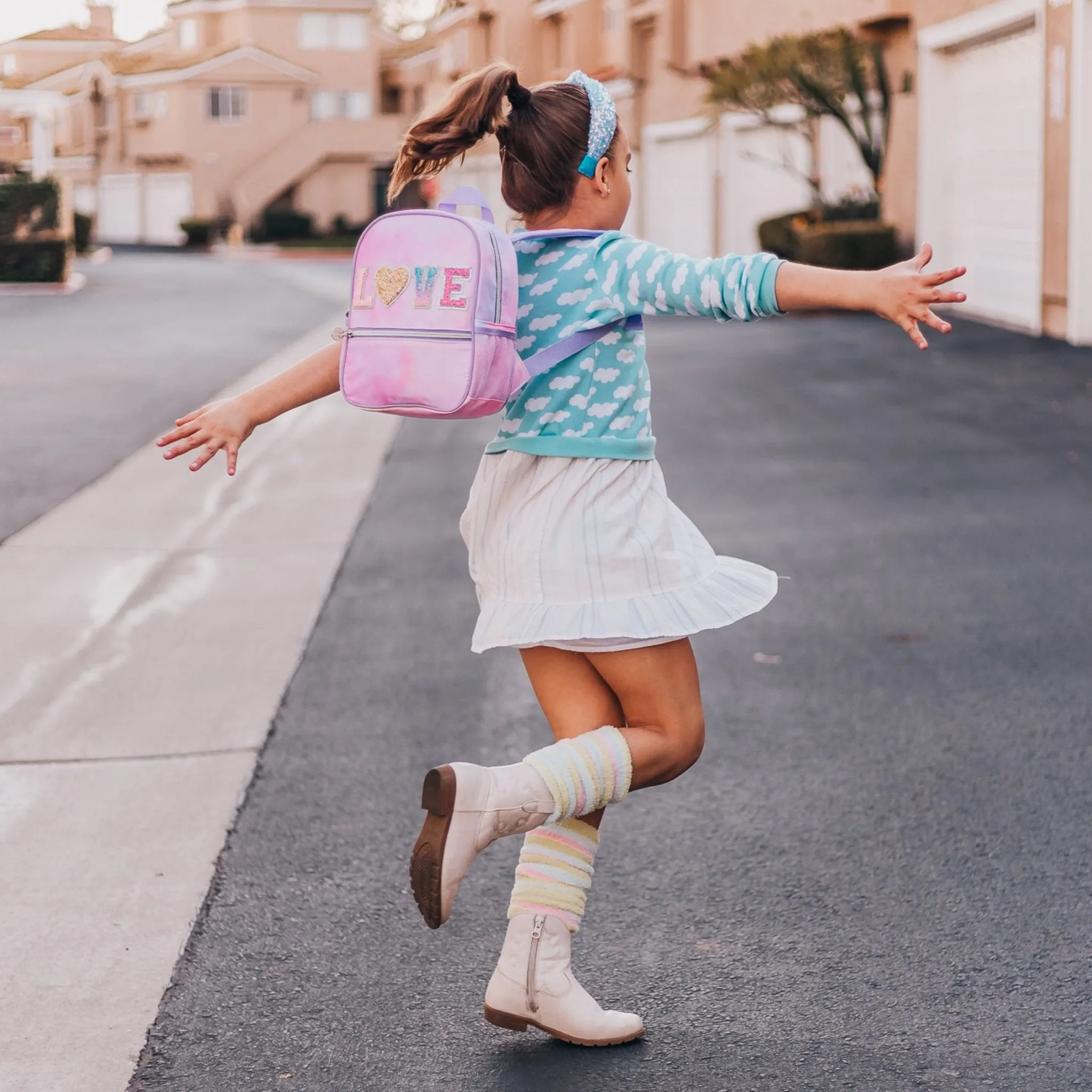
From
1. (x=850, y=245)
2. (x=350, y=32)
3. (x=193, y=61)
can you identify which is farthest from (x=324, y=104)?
(x=850, y=245)

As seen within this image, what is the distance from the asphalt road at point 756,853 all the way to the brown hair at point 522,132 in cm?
157

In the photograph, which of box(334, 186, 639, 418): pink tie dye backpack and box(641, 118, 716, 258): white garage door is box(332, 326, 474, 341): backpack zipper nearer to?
box(334, 186, 639, 418): pink tie dye backpack

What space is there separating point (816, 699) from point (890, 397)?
27.0 feet

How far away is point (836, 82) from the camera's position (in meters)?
22.3

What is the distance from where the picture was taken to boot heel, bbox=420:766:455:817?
2846 millimetres

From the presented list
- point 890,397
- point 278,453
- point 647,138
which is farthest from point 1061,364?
point 647,138

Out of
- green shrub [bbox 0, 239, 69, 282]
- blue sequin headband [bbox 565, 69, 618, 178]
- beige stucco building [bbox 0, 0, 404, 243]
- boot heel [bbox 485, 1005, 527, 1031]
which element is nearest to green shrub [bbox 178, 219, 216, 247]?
beige stucco building [bbox 0, 0, 404, 243]

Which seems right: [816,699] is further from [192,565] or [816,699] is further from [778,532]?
[192,565]

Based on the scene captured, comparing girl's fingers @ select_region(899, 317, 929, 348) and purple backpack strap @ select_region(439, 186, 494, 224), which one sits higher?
purple backpack strap @ select_region(439, 186, 494, 224)

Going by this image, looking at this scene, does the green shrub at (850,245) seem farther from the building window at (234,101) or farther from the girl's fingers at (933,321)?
the building window at (234,101)

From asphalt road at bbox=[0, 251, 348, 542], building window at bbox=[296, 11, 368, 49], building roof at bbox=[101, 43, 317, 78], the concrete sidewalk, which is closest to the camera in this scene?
the concrete sidewalk

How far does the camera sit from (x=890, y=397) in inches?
527

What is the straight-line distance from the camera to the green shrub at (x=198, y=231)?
60.1 metres

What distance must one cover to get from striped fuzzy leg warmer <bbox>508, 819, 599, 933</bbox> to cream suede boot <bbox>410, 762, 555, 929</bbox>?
0.14 m
